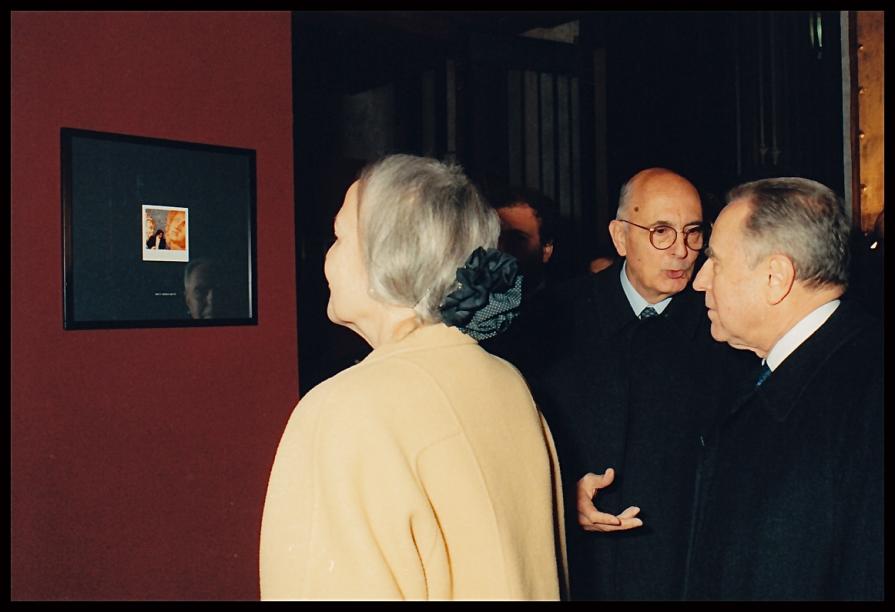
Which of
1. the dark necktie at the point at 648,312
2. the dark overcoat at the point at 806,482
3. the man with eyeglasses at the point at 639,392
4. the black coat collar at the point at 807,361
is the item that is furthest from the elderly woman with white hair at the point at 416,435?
the dark necktie at the point at 648,312

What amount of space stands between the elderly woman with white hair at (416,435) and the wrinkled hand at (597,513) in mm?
616

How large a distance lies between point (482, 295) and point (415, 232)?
14cm

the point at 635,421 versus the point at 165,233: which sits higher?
the point at 165,233

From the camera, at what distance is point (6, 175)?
2.47 metres

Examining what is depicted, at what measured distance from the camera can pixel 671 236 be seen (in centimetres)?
241

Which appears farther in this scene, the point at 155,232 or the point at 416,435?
the point at 155,232

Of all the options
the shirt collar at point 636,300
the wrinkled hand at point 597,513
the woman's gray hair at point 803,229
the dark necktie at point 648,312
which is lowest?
the wrinkled hand at point 597,513

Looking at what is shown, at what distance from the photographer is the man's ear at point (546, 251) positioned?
2957mm

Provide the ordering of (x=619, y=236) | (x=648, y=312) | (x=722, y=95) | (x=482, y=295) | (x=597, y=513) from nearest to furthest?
(x=482, y=295) < (x=597, y=513) < (x=648, y=312) < (x=619, y=236) < (x=722, y=95)

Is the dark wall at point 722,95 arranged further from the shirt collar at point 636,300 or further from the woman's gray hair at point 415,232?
the woman's gray hair at point 415,232

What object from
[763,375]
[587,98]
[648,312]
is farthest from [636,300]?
[587,98]

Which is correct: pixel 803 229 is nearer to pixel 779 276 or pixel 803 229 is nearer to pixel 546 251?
pixel 779 276

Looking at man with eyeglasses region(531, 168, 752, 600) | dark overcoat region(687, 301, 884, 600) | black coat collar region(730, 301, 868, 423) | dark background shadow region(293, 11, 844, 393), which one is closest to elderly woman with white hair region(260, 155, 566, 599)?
dark overcoat region(687, 301, 884, 600)
